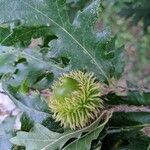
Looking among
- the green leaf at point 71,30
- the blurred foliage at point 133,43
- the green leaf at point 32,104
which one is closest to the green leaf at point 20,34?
the green leaf at point 71,30

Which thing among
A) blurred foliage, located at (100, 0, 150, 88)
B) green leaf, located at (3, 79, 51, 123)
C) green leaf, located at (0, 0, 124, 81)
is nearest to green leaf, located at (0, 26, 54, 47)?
green leaf, located at (0, 0, 124, 81)

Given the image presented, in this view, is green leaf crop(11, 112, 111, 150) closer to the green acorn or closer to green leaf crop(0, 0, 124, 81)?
the green acorn

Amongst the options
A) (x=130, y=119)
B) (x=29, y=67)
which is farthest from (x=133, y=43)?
(x=130, y=119)

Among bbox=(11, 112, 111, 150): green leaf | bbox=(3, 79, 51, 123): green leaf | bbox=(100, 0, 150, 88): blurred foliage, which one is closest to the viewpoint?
bbox=(11, 112, 111, 150): green leaf

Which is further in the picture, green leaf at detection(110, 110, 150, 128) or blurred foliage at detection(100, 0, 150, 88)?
blurred foliage at detection(100, 0, 150, 88)

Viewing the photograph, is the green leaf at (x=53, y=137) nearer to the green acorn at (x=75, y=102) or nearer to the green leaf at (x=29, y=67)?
the green acorn at (x=75, y=102)

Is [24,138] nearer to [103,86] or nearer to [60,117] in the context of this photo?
[60,117]
